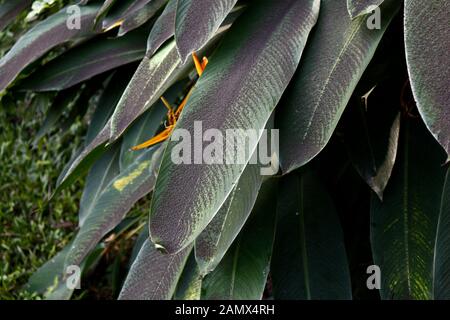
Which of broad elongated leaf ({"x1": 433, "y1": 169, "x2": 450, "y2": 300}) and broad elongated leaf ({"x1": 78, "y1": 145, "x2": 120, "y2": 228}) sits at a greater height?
broad elongated leaf ({"x1": 78, "y1": 145, "x2": 120, "y2": 228})

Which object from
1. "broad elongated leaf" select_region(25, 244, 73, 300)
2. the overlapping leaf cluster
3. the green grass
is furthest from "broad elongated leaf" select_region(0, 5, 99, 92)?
"broad elongated leaf" select_region(25, 244, 73, 300)

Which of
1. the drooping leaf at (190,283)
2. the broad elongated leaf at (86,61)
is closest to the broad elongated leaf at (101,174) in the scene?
the broad elongated leaf at (86,61)

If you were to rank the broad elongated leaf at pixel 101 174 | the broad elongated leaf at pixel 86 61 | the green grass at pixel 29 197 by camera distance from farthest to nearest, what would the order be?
the green grass at pixel 29 197 < the broad elongated leaf at pixel 101 174 < the broad elongated leaf at pixel 86 61

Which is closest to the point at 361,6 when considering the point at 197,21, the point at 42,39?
the point at 197,21

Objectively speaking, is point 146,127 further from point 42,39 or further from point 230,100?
point 230,100

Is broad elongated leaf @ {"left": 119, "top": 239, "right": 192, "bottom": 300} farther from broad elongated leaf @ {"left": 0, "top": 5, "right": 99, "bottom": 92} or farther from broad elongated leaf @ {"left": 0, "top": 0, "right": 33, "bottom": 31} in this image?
broad elongated leaf @ {"left": 0, "top": 0, "right": 33, "bottom": 31}

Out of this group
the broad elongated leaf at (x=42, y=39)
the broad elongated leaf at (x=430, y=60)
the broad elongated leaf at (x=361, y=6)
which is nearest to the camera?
the broad elongated leaf at (x=430, y=60)

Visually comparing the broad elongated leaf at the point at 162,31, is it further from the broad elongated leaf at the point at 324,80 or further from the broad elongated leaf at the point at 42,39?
the broad elongated leaf at the point at 42,39

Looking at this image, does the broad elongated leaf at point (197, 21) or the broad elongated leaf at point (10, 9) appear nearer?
the broad elongated leaf at point (197, 21)
